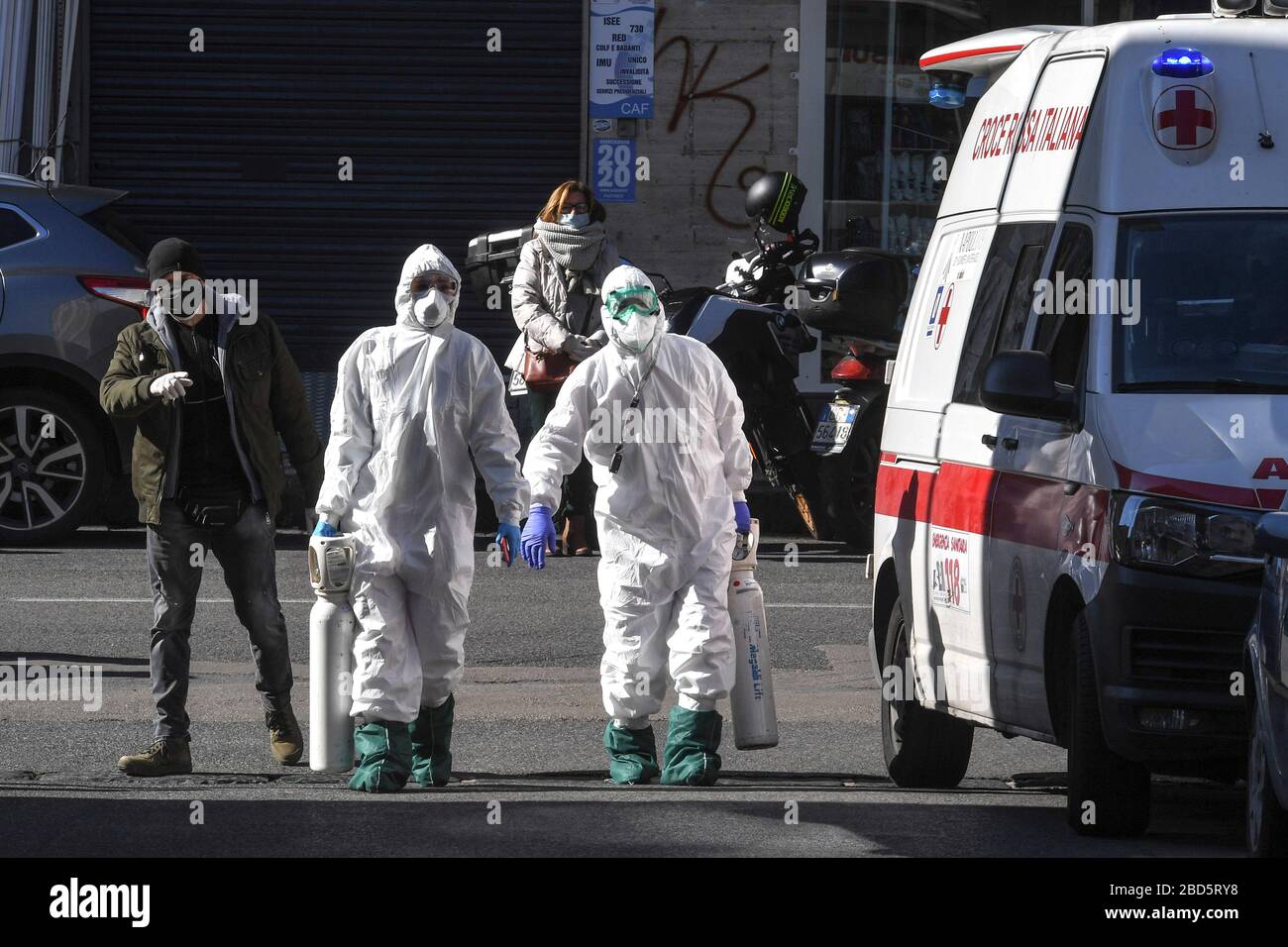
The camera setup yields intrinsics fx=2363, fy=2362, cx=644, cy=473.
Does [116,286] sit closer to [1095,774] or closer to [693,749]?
[693,749]

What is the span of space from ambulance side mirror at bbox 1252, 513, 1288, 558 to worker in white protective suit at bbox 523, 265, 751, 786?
2.56 metres

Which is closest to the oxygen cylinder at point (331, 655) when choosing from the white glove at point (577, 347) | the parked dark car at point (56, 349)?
the white glove at point (577, 347)

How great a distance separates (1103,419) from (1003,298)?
107 cm

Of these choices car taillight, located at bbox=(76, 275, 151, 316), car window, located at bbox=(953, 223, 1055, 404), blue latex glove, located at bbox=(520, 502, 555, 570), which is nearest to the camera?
car window, located at bbox=(953, 223, 1055, 404)

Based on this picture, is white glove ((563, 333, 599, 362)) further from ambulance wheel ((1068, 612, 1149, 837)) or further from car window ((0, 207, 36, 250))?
ambulance wheel ((1068, 612, 1149, 837))

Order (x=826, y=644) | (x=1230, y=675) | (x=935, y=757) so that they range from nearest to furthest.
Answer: (x=1230, y=675)
(x=935, y=757)
(x=826, y=644)

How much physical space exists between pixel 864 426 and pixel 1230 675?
7.29m

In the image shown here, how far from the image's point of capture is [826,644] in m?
10.6

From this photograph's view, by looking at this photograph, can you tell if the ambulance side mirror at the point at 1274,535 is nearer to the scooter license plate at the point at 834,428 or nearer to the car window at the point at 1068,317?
the car window at the point at 1068,317

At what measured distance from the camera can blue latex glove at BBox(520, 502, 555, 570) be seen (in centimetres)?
769

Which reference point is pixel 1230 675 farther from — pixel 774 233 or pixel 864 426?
pixel 774 233

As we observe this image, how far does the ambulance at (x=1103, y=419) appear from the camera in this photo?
6.20 meters

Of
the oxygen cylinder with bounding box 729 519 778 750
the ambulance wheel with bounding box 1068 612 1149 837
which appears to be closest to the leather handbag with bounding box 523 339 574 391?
the oxygen cylinder with bounding box 729 519 778 750

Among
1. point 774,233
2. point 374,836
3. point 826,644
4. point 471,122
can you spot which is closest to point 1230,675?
point 374,836
